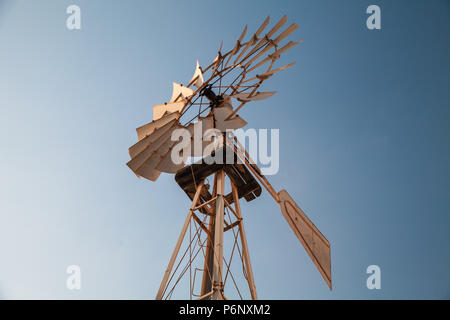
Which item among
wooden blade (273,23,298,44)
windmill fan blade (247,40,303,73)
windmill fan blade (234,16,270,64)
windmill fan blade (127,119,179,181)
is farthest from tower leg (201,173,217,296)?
wooden blade (273,23,298,44)

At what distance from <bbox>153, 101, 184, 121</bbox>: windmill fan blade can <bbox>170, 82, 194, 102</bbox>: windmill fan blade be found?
0.26 metres

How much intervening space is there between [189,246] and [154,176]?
2.12 metres

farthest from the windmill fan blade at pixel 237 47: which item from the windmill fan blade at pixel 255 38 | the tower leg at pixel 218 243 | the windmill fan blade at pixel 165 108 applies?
the tower leg at pixel 218 243

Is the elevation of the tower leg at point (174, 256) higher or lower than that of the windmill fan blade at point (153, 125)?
lower

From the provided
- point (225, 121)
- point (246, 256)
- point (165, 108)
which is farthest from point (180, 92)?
point (246, 256)

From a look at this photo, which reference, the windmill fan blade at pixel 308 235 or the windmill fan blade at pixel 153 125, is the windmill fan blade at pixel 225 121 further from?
the windmill fan blade at pixel 308 235

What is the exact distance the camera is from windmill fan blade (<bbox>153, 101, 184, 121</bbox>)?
11.0 meters

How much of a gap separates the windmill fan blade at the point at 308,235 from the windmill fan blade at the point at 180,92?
13.0 feet

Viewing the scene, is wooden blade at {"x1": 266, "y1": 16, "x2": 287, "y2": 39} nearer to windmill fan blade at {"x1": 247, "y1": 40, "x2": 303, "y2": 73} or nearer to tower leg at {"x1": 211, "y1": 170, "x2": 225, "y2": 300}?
windmill fan blade at {"x1": 247, "y1": 40, "x2": 303, "y2": 73}

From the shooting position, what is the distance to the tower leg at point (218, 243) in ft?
24.6

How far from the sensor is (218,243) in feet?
26.9

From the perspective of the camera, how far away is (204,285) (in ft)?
29.1
